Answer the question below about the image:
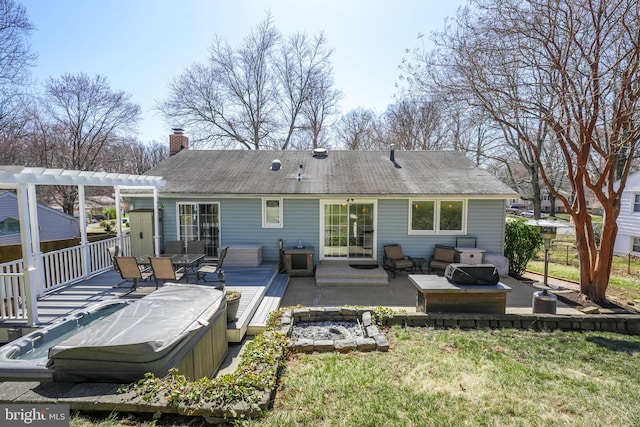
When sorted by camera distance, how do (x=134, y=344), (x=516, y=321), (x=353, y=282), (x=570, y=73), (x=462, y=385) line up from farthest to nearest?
(x=353, y=282)
(x=570, y=73)
(x=516, y=321)
(x=462, y=385)
(x=134, y=344)

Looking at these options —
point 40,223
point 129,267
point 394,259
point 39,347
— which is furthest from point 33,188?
point 40,223

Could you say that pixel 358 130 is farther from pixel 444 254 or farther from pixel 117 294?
pixel 117 294

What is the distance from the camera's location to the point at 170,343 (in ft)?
11.1

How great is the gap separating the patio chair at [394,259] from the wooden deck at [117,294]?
3434mm

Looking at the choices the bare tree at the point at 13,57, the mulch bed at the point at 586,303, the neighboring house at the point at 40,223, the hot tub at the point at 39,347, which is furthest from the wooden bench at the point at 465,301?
the bare tree at the point at 13,57

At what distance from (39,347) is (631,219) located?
22348 mm

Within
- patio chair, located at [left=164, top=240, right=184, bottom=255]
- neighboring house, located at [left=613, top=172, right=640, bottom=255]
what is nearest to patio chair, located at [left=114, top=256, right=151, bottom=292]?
patio chair, located at [left=164, top=240, right=184, bottom=255]

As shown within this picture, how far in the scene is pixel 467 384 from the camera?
3.48m

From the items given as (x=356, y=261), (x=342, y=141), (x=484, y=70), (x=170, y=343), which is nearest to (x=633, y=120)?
(x=484, y=70)

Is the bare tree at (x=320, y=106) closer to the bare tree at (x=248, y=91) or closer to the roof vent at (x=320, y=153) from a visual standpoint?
Result: the bare tree at (x=248, y=91)

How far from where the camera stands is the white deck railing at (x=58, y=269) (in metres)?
5.31

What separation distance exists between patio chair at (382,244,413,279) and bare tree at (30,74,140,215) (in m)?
20.7

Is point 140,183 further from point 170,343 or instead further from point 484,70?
point 484,70

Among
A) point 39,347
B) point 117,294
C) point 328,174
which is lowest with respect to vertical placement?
point 117,294
